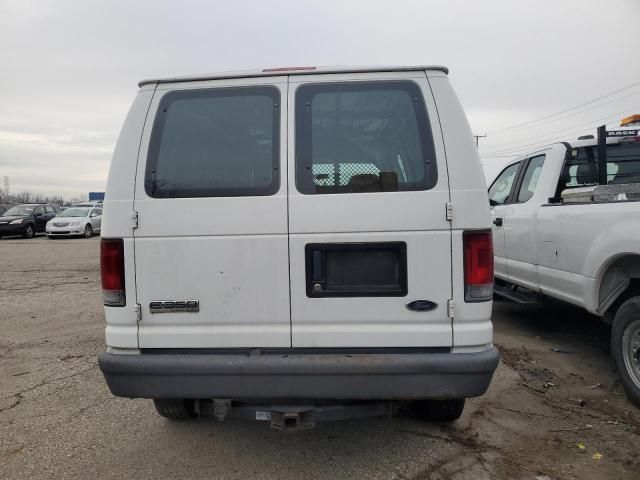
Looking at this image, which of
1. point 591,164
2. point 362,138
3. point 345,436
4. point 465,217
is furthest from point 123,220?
point 591,164

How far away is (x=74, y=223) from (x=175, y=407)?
21.1 m

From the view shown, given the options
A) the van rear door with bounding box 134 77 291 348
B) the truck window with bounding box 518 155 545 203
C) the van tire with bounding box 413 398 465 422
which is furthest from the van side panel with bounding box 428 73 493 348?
the truck window with bounding box 518 155 545 203

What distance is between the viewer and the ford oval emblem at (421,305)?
266 centimetres

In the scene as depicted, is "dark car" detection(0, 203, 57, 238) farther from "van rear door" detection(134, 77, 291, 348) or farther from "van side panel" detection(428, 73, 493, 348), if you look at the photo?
"van side panel" detection(428, 73, 493, 348)

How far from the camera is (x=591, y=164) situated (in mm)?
5148

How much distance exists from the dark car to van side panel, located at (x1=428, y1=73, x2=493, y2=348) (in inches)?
969

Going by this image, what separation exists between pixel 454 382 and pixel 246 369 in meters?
1.10

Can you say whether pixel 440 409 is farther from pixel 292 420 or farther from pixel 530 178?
pixel 530 178

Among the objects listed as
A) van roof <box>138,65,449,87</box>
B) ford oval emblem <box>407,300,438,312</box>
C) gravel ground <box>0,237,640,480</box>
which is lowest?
gravel ground <box>0,237,640,480</box>

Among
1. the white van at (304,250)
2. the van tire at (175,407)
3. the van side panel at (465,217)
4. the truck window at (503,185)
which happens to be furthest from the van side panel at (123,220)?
the truck window at (503,185)

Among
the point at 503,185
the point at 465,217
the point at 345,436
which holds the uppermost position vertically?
the point at 503,185

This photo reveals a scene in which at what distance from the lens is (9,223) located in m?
22.3

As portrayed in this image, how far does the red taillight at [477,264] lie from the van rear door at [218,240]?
985 mm

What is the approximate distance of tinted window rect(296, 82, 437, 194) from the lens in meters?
2.71
